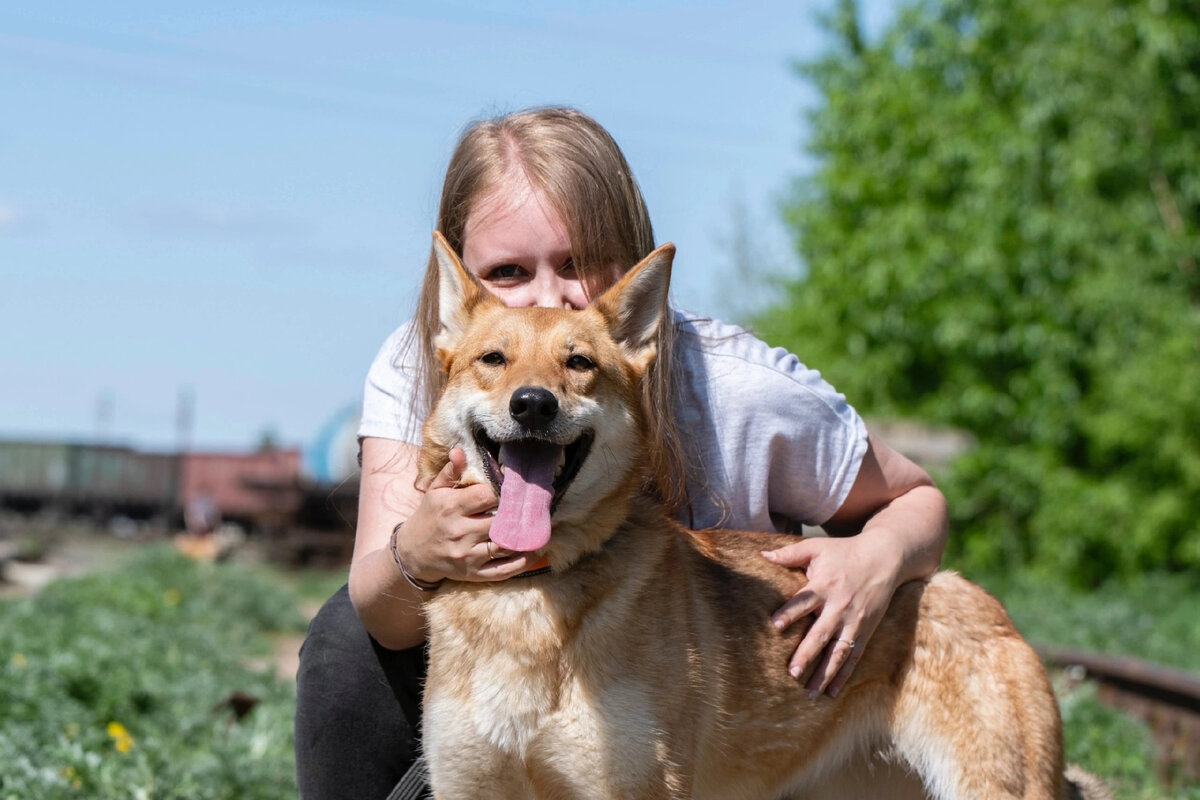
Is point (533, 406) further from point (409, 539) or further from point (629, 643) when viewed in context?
point (629, 643)

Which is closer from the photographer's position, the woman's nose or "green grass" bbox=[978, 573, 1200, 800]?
the woman's nose

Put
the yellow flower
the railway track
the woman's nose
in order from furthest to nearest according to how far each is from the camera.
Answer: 1. the railway track
2. the yellow flower
3. the woman's nose

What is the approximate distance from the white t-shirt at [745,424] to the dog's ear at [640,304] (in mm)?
273

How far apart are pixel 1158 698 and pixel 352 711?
4705 millimetres

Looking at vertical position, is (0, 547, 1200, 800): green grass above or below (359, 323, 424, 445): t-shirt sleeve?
below

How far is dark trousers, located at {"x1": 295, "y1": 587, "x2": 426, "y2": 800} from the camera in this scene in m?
3.74

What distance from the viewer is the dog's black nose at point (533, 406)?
3.02 meters

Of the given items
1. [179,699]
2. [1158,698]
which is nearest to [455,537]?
[179,699]

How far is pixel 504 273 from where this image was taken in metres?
3.84

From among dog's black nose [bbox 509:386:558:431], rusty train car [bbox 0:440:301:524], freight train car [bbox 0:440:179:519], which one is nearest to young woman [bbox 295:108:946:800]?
dog's black nose [bbox 509:386:558:431]

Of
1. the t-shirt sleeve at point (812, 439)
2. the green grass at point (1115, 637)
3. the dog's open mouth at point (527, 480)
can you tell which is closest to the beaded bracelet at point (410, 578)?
the dog's open mouth at point (527, 480)

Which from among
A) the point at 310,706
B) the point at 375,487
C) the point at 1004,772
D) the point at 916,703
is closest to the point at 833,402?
the point at 916,703

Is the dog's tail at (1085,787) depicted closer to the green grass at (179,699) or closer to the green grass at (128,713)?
the green grass at (179,699)

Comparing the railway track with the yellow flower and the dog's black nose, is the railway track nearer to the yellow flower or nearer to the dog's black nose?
the dog's black nose
